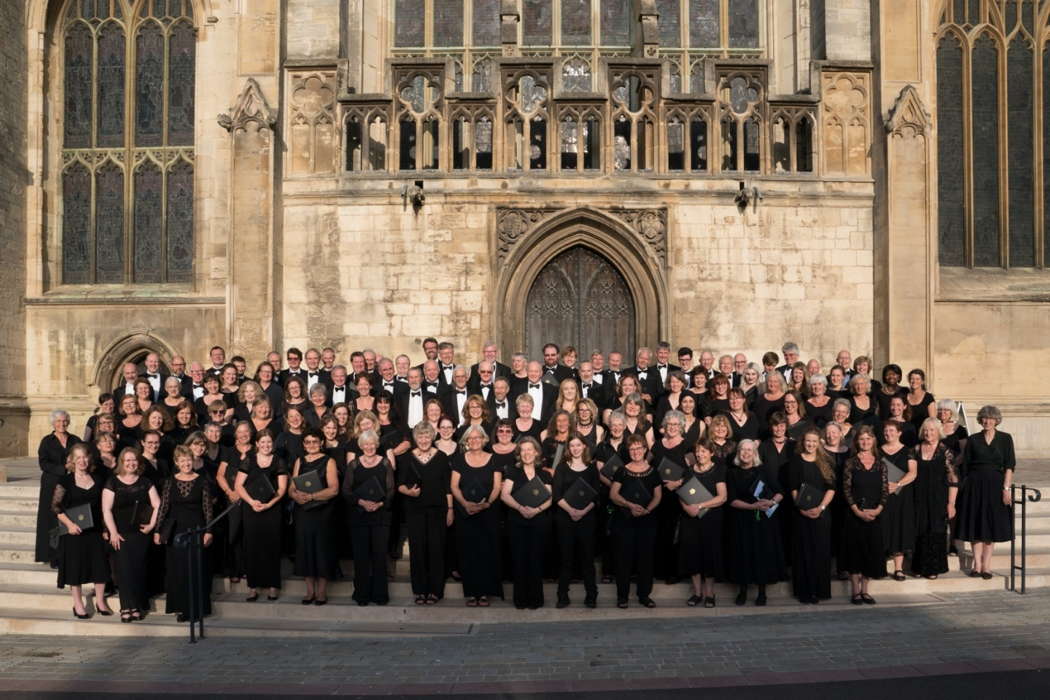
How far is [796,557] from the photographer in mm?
9109

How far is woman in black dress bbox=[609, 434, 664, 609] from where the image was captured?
28.8ft

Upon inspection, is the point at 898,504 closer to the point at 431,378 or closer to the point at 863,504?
the point at 863,504

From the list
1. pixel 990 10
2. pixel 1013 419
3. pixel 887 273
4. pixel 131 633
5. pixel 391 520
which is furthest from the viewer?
pixel 990 10

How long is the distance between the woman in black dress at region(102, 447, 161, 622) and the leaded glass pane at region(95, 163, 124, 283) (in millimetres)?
9397

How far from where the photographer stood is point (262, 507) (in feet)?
29.1

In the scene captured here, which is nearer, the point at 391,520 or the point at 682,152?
the point at 391,520

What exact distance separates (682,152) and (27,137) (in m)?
11.0

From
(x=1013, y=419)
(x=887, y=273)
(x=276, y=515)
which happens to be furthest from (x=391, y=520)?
(x=1013, y=419)

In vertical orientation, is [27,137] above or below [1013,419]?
above

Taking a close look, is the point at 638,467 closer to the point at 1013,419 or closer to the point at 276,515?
the point at 276,515

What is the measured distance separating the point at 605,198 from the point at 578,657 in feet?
27.7

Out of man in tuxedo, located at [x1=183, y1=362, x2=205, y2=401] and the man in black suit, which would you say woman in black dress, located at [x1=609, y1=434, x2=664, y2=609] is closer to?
man in tuxedo, located at [x1=183, y1=362, x2=205, y2=401]

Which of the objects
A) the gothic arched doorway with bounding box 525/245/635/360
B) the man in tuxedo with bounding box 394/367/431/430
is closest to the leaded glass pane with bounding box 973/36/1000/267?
the gothic arched doorway with bounding box 525/245/635/360

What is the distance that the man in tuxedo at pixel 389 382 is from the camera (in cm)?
1072
